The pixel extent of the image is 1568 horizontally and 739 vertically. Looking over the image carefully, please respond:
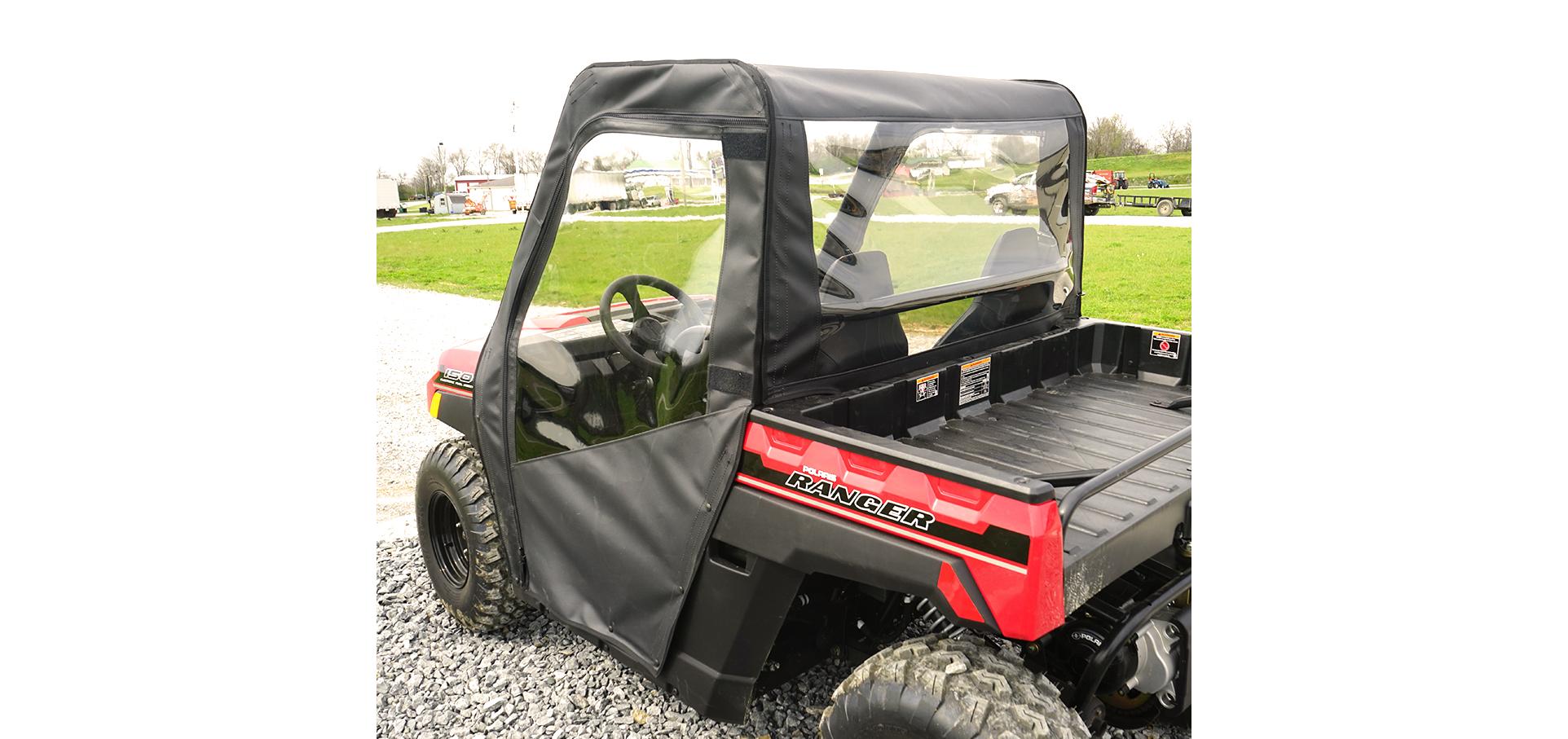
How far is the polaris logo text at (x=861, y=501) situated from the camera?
7.77 feet

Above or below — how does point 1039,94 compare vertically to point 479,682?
above

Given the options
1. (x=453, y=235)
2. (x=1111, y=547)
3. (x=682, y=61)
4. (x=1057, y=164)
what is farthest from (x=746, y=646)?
Answer: (x=453, y=235)

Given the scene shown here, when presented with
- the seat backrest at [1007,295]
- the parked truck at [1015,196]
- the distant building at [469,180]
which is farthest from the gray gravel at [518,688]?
the distant building at [469,180]

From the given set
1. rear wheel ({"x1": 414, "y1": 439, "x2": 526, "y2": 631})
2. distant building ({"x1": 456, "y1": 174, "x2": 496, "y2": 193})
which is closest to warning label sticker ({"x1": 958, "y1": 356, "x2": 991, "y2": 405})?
rear wheel ({"x1": 414, "y1": 439, "x2": 526, "y2": 631})

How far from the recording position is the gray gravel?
353 cm

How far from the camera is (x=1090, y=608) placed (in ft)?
9.43

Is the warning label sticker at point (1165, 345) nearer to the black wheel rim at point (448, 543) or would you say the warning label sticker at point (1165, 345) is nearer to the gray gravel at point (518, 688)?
the gray gravel at point (518, 688)

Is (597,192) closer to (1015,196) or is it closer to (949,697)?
(1015,196)

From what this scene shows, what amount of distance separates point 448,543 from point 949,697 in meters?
2.72

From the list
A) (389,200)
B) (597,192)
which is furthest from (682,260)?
(389,200)

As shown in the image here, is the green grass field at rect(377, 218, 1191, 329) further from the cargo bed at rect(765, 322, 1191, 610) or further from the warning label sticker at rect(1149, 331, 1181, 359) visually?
the warning label sticker at rect(1149, 331, 1181, 359)

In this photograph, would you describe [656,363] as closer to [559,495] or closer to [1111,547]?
[559,495]

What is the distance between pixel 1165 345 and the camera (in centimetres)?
408

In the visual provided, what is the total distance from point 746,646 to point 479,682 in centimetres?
154
